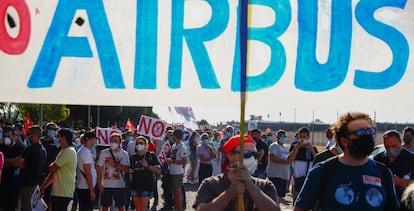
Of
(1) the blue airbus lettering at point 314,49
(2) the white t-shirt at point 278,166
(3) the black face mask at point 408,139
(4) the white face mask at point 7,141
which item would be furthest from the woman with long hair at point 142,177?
(1) the blue airbus lettering at point 314,49

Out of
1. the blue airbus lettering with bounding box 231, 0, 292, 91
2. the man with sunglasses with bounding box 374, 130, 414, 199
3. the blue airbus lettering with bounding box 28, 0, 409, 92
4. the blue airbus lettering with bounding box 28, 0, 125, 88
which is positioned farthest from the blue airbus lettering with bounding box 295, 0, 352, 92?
the man with sunglasses with bounding box 374, 130, 414, 199

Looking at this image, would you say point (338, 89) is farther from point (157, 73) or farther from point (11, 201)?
point (11, 201)

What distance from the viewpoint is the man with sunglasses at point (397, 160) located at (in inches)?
293

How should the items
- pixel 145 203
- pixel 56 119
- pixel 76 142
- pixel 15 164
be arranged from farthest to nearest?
pixel 56 119 < pixel 76 142 < pixel 145 203 < pixel 15 164

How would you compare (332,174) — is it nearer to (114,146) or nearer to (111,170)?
(111,170)

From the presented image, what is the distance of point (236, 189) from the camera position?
3.61 meters

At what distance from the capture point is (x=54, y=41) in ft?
14.1

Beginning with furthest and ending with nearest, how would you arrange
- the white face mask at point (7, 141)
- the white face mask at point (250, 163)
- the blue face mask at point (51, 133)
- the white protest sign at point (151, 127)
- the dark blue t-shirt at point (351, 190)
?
the white protest sign at point (151, 127) → the blue face mask at point (51, 133) → the white face mask at point (7, 141) → the white face mask at point (250, 163) → the dark blue t-shirt at point (351, 190)

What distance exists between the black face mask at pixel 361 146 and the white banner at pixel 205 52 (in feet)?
2.30

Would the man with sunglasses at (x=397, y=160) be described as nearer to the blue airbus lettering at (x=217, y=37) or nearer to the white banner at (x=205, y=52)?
the white banner at (x=205, y=52)

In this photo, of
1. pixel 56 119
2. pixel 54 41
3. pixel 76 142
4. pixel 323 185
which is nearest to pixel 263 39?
pixel 323 185

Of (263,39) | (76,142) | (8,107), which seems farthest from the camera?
(8,107)

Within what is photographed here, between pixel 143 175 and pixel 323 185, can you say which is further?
pixel 143 175

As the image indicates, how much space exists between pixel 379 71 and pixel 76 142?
14.1 metres
